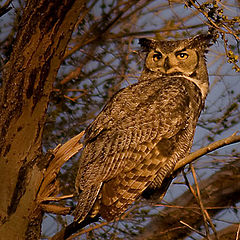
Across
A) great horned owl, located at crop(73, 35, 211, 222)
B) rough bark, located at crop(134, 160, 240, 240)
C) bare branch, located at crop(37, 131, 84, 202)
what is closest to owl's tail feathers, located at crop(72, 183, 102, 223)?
great horned owl, located at crop(73, 35, 211, 222)

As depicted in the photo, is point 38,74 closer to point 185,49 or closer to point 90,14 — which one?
point 185,49

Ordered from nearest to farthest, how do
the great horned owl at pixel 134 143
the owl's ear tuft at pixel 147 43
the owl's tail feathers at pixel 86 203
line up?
the owl's tail feathers at pixel 86 203, the great horned owl at pixel 134 143, the owl's ear tuft at pixel 147 43

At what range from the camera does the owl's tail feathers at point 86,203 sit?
2295mm

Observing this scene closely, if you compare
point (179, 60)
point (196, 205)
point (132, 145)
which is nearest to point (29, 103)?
point (132, 145)

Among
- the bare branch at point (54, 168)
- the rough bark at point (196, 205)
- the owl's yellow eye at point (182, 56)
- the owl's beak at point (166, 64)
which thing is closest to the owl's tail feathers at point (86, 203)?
the bare branch at point (54, 168)

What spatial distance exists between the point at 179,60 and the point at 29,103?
1276 mm

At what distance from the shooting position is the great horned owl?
2.43 m

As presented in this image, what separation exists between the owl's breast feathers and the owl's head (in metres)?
0.38

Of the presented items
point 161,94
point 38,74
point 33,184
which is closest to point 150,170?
point 161,94

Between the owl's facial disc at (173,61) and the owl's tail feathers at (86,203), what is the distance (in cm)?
119

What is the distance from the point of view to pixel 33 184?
2488 millimetres

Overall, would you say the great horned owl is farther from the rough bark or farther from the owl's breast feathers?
the rough bark

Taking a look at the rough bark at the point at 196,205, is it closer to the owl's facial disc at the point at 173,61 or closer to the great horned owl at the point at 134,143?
the great horned owl at the point at 134,143

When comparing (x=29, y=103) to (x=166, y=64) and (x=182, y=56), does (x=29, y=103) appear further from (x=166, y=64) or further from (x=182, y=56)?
(x=182, y=56)
